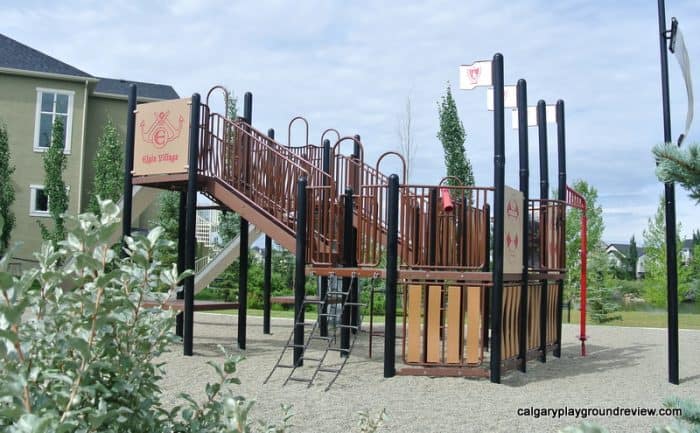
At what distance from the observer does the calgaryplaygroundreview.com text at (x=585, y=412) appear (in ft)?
22.0

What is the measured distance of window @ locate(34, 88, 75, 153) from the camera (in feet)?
91.5

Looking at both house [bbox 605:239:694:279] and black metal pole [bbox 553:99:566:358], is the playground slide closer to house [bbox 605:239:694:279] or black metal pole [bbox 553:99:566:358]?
black metal pole [bbox 553:99:566:358]

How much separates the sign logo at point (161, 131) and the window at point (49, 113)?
756 inches

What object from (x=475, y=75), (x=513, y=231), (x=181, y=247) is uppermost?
(x=475, y=75)

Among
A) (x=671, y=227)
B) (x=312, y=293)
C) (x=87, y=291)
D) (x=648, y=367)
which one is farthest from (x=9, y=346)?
(x=312, y=293)

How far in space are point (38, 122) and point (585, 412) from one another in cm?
2647

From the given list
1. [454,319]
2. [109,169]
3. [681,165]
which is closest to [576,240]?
[109,169]

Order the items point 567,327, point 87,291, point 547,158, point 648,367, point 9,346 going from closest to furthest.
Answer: point 9,346, point 87,291, point 648,367, point 547,158, point 567,327

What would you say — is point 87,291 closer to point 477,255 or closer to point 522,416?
point 522,416

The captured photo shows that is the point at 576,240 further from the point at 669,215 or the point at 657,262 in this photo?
the point at 669,215

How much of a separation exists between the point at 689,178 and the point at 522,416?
462 centimetres

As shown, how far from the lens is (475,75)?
8695 millimetres

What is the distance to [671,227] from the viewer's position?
331 inches

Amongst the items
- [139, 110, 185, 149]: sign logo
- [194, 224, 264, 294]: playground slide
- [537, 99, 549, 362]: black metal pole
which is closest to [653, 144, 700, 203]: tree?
[537, 99, 549, 362]: black metal pole
